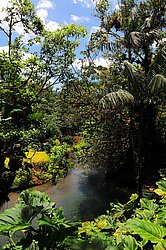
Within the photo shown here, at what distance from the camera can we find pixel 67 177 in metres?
11.4

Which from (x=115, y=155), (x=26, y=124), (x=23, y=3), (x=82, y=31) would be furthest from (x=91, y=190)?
(x=23, y=3)

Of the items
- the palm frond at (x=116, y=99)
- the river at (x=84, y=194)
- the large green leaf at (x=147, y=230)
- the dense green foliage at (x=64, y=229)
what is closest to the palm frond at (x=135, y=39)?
the palm frond at (x=116, y=99)

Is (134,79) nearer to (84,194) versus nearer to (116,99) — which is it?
(116,99)

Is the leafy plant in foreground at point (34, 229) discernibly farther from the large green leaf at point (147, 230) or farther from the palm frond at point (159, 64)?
the palm frond at point (159, 64)

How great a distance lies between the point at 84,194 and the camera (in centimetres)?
920

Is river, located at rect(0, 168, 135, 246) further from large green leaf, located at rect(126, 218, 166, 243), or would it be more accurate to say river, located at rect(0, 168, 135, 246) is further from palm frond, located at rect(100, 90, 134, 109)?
large green leaf, located at rect(126, 218, 166, 243)

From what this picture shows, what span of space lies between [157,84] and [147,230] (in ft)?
17.3

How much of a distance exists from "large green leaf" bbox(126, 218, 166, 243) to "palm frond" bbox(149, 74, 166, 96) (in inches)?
203

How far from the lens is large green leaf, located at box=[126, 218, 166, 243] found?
1.56m

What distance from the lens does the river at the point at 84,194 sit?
304 inches

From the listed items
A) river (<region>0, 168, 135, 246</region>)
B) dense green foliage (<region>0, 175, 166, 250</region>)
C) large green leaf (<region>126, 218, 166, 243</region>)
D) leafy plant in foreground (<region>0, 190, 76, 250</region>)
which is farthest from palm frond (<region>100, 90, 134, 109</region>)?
large green leaf (<region>126, 218, 166, 243</region>)

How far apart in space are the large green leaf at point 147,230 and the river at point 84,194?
17.7 feet

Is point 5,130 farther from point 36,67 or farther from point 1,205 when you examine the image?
point 1,205

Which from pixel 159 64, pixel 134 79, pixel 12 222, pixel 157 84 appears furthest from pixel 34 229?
pixel 159 64
